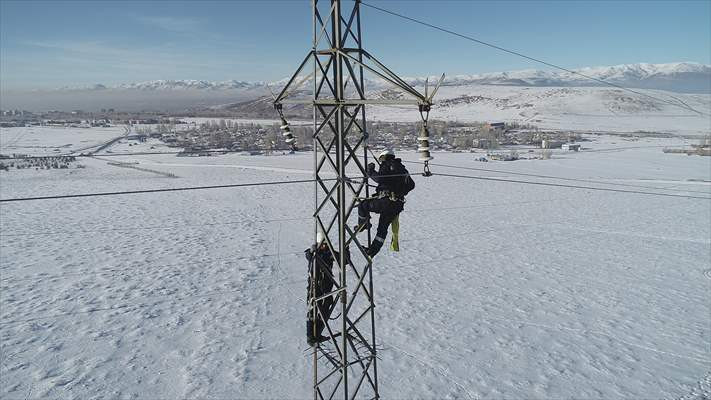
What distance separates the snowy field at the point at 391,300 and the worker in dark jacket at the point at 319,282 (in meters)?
5.05

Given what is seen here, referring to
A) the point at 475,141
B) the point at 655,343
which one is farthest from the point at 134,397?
the point at 475,141

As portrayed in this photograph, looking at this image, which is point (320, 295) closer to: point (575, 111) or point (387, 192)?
point (387, 192)

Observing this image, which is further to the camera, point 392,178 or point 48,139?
point 48,139

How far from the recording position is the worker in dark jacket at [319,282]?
5070 mm

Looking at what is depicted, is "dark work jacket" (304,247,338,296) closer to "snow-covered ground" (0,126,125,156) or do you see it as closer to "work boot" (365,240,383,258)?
"work boot" (365,240,383,258)

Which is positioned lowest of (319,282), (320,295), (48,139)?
(320,295)

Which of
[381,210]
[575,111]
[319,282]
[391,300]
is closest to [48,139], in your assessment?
[391,300]

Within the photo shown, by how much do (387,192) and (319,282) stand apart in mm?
1373

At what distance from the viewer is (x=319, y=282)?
17.0 ft

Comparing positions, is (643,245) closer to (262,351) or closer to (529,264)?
(529,264)

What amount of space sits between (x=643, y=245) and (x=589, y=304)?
27.5 ft

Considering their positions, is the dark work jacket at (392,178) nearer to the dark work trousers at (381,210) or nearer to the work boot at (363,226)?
the dark work trousers at (381,210)

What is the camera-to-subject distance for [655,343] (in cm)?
1175

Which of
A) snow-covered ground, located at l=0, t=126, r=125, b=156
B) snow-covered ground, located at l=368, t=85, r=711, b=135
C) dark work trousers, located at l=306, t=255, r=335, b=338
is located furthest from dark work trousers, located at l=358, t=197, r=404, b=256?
snow-covered ground, located at l=368, t=85, r=711, b=135
